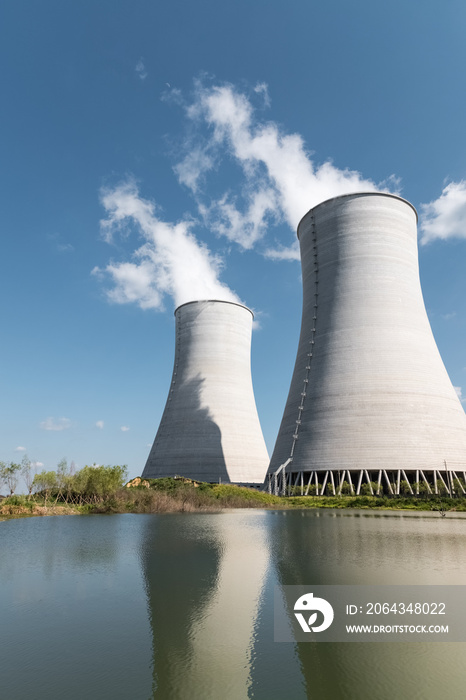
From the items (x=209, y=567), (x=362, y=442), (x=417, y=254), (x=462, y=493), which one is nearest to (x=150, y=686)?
(x=209, y=567)

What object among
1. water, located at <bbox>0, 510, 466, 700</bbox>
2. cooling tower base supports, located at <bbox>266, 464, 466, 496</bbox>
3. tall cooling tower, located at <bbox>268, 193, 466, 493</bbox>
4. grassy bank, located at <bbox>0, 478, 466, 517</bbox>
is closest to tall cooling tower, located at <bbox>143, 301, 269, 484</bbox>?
tall cooling tower, located at <bbox>268, 193, 466, 493</bbox>

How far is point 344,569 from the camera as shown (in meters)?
7.67

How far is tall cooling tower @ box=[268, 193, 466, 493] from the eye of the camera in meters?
24.7

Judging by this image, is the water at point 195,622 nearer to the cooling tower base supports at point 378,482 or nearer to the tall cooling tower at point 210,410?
the cooling tower base supports at point 378,482

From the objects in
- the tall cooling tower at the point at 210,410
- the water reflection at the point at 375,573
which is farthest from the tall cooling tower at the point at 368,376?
the tall cooling tower at the point at 210,410

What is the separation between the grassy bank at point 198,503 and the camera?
20703 millimetres

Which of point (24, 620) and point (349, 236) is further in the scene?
point (349, 236)

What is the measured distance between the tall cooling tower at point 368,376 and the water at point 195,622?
13735 millimetres

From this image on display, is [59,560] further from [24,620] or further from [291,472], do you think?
[291,472]

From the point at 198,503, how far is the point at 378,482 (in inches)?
369

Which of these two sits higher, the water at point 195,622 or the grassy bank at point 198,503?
the grassy bank at point 198,503

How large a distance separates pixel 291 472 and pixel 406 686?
80.5ft

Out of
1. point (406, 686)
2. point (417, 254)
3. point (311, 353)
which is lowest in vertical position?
point (406, 686)

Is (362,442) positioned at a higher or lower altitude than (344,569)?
higher
